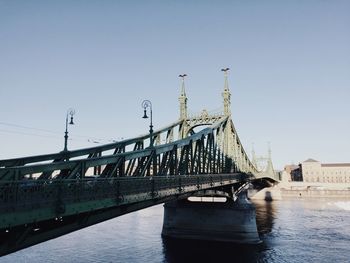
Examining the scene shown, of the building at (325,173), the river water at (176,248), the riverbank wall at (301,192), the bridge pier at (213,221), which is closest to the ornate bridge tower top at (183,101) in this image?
the bridge pier at (213,221)

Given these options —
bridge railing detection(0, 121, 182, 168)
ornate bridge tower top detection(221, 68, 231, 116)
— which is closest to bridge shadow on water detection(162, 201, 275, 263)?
bridge railing detection(0, 121, 182, 168)

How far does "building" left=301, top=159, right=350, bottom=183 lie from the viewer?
193625mm

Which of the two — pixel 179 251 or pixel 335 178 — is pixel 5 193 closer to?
pixel 179 251

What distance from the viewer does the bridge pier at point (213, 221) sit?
44.2m

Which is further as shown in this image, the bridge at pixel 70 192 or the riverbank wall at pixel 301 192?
the riverbank wall at pixel 301 192

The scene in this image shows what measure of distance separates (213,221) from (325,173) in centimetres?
17232

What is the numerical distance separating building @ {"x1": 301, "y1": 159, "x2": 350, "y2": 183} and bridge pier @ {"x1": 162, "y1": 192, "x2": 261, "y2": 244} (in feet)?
536

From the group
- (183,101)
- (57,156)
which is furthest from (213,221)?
(57,156)

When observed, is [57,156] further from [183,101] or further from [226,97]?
[226,97]

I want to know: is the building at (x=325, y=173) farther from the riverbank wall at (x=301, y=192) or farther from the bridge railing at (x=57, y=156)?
the bridge railing at (x=57, y=156)

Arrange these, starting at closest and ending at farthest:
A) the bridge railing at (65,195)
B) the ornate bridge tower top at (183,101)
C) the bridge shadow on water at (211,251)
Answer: the bridge railing at (65,195)
the bridge shadow on water at (211,251)
the ornate bridge tower top at (183,101)

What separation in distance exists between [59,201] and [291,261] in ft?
98.9

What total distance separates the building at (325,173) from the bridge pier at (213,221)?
163 meters

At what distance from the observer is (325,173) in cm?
19588
